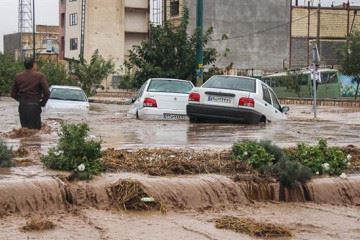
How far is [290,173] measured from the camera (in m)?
7.94

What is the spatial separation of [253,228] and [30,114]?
23.5 ft

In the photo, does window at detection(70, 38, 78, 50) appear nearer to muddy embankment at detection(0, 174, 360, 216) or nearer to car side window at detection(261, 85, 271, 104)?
car side window at detection(261, 85, 271, 104)

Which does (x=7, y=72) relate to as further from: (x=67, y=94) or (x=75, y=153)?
(x=75, y=153)

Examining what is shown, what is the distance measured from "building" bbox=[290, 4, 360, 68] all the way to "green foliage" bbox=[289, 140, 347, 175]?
62374mm

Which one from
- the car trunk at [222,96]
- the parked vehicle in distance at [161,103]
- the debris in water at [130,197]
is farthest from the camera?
the parked vehicle in distance at [161,103]

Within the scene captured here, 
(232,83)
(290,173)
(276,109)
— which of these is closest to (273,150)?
(290,173)

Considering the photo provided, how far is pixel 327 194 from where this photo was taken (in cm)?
811

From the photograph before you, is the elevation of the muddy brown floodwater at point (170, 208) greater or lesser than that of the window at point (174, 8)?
lesser

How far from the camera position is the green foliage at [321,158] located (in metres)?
8.43

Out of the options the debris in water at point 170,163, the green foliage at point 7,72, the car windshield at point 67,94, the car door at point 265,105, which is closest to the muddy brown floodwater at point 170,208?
the debris in water at point 170,163

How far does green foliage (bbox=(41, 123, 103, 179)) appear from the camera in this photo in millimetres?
7340

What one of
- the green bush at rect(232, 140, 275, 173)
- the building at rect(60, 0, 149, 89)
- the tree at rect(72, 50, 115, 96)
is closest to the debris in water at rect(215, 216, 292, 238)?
the green bush at rect(232, 140, 275, 173)

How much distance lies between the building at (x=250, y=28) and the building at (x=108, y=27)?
9.33 m

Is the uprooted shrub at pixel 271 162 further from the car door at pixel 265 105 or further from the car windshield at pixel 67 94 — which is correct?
the car windshield at pixel 67 94
